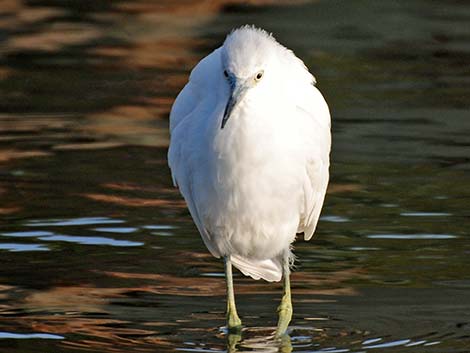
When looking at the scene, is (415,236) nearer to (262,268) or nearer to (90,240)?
(262,268)

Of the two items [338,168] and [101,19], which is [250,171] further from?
[101,19]

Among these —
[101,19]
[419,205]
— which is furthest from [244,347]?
[101,19]

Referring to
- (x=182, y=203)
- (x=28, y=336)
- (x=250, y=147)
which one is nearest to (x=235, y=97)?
(x=250, y=147)

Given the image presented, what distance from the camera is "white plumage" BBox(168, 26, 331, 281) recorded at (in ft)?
21.3

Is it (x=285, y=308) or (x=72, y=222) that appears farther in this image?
(x=72, y=222)

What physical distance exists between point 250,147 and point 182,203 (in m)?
3.43

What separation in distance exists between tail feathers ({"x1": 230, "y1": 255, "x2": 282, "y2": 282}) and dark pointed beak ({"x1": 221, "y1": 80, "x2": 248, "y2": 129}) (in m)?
1.52

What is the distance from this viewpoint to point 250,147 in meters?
6.61

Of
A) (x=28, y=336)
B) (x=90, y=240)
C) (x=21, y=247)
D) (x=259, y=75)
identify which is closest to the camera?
(x=259, y=75)

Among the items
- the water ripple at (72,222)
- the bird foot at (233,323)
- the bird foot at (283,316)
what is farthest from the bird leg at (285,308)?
the water ripple at (72,222)

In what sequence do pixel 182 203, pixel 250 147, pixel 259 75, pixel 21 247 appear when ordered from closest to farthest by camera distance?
1. pixel 259 75
2. pixel 250 147
3. pixel 21 247
4. pixel 182 203

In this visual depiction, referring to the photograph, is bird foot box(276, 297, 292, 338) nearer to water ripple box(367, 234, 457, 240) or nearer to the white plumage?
the white plumage

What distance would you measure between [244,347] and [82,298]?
133 cm

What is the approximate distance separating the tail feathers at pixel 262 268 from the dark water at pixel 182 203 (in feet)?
0.62
